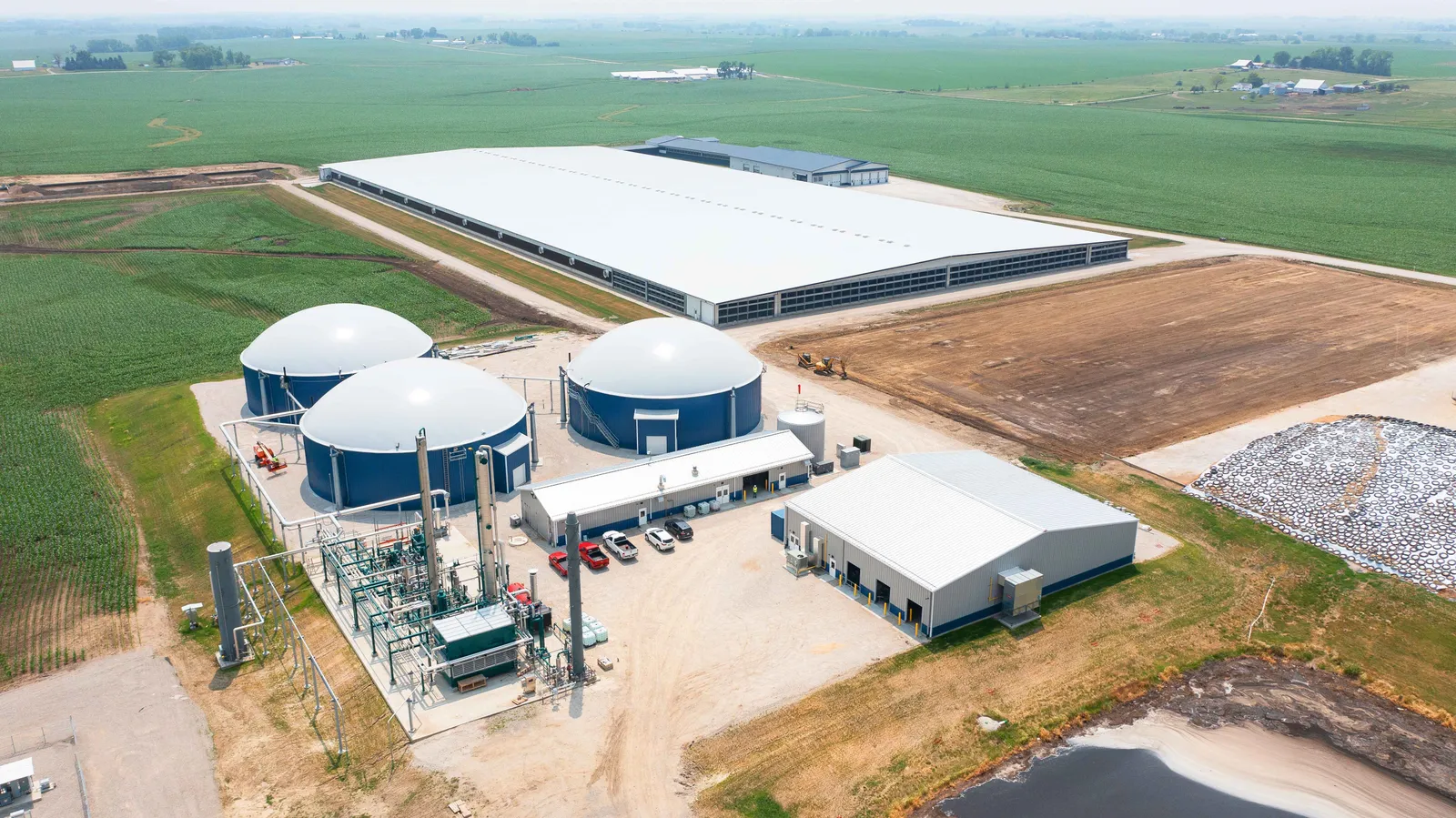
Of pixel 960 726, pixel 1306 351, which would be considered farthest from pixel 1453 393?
pixel 960 726

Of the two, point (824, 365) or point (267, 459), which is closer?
point (267, 459)

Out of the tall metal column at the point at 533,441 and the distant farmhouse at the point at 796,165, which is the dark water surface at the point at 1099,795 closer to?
the tall metal column at the point at 533,441

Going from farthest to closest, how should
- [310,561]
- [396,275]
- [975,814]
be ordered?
[396,275] → [310,561] → [975,814]

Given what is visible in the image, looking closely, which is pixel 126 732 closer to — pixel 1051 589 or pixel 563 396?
pixel 563 396

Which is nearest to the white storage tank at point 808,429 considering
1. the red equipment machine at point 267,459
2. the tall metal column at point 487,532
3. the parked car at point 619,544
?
the parked car at point 619,544

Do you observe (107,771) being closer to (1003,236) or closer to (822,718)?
(822,718)

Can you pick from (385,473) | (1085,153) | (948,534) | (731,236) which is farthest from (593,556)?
(1085,153)

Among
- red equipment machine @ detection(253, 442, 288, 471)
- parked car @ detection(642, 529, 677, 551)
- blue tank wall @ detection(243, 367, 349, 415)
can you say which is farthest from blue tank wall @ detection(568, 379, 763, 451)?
red equipment machine @ detection(253, 442, 288, 471)
